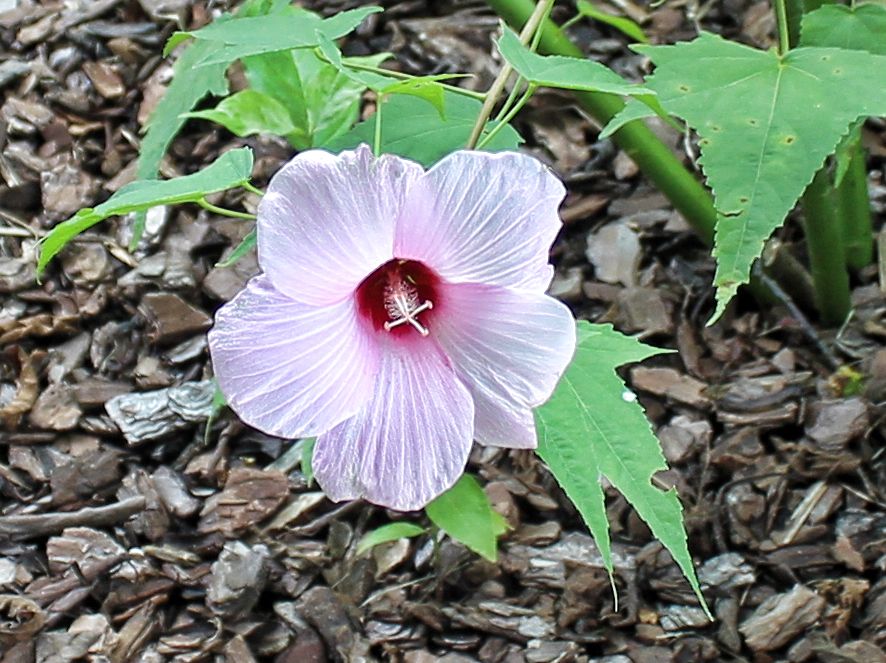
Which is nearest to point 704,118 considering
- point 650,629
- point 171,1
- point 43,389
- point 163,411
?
point 650,629

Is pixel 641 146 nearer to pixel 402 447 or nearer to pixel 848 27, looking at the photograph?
pixel 848 27

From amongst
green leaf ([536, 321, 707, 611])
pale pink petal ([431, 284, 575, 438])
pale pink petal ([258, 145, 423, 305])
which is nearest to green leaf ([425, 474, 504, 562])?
green leaf ([536, 321, 707, 611])

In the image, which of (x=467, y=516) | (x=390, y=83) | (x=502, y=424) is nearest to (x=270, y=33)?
(x=390, y=83)

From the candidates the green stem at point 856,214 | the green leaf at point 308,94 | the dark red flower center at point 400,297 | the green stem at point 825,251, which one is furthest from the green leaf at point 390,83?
the green stem at point 856,214

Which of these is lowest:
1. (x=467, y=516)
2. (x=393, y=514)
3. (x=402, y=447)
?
(x=393, y=514)

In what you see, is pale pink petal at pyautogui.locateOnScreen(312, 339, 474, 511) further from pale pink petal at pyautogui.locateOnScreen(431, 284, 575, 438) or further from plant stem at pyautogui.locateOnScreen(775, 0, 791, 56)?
plant stem at pyautogui.locateOnScreen(775, 0, 791, 56)

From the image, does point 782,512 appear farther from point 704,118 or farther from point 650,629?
point 704,118
